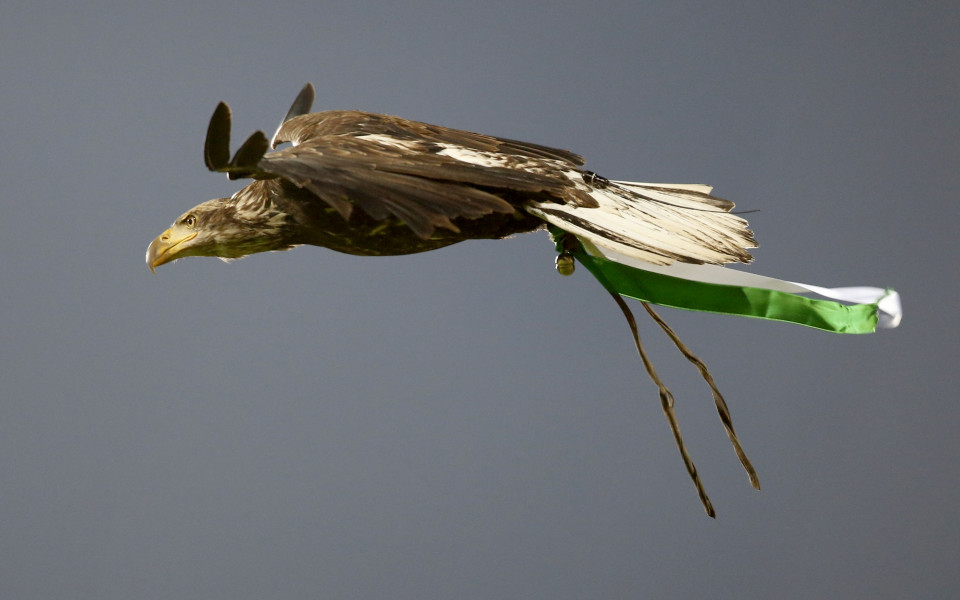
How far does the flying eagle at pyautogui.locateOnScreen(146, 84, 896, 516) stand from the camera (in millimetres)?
1275

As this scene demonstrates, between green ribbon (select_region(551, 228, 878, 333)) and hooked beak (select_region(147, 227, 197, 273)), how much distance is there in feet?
2.02

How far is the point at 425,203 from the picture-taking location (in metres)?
1.28

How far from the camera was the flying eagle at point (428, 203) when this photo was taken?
1.28 m

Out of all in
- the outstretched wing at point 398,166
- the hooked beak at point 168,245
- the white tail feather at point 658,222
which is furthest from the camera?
the hooked beak at point 168,245

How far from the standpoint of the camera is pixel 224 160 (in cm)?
129

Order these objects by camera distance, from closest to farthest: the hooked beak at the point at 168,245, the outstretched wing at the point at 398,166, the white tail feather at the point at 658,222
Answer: the outstretched wing at the point at 398,166, the white tail feather at the point at 658,222, the hooked beak at the point at 168,245

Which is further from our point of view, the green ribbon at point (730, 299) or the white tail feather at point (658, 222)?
the green ribbon at point (730, 299)

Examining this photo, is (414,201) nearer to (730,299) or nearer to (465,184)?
(465,184)

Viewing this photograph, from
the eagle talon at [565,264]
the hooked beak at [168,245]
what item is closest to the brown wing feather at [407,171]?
the eagle talon at [565,264]

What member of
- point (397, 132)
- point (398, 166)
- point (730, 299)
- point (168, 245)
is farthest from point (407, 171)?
point (730, 299)

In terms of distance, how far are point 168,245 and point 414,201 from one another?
49 cm

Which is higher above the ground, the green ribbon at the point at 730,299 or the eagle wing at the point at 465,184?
the eagle wing at the point at 465,184

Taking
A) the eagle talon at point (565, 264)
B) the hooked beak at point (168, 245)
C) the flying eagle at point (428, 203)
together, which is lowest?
the hooked beak at point (168, 245)

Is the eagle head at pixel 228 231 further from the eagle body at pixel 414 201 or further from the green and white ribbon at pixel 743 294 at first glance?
the green and white ribbon at pixel 743 294
